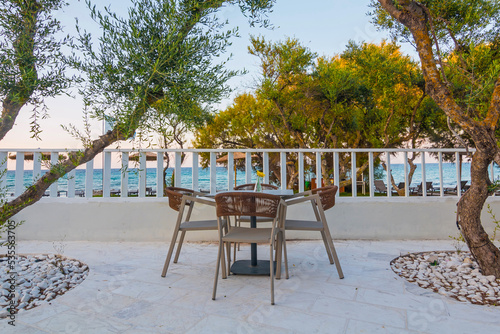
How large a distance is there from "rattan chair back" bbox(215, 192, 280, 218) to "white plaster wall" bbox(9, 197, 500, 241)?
215 cm

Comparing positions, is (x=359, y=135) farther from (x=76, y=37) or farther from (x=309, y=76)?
(x=76, y=37)

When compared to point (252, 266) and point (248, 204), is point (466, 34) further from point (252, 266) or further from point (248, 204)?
point (252, 266)

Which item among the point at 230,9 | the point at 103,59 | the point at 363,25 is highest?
the point at 363,25

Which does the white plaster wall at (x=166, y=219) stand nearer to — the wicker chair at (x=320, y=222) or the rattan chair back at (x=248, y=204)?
the wicker chair at (x=320, y=222)

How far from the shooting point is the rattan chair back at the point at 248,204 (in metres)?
2.70

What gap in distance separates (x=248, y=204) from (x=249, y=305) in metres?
0.78

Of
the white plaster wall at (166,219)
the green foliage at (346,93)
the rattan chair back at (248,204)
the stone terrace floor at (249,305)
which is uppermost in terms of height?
the green foliage at (346,93)

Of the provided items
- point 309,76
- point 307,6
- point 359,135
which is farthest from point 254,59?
point 307,6

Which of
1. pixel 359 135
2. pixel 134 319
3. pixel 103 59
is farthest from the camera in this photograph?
pixel 359 135

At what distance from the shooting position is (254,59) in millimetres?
12594

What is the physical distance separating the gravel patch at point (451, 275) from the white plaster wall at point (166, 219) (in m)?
1.05

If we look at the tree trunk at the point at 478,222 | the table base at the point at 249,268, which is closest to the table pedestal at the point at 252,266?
the table base at the point at 249,268

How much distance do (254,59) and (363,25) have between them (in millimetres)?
7729

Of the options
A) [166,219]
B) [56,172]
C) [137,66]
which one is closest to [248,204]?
[137,66]
